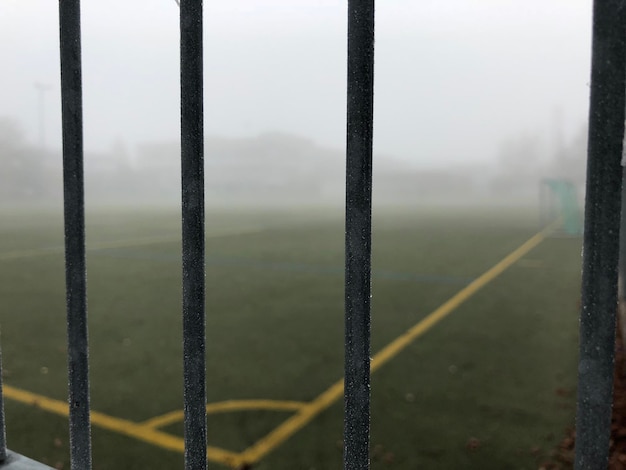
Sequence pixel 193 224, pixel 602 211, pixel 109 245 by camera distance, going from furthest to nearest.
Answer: pixel 109 245
pixel 193 224
pixel 602 211

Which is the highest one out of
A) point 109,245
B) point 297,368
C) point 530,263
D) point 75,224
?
point 75,224

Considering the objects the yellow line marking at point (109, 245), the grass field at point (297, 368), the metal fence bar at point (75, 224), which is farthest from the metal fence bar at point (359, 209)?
the yellow line marking at point (109, 245)

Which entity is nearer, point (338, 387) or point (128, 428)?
point (128, 428)

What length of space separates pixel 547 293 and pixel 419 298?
180 cm

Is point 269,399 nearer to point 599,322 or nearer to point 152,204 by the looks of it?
point 599,322

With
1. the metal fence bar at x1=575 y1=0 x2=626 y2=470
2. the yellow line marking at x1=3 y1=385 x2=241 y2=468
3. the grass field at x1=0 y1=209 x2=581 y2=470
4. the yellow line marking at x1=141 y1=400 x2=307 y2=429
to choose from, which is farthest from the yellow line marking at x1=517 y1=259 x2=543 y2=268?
the metal fence bar at x1=575 y1=0 x2=626 y2=470

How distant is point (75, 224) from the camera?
1081 mm

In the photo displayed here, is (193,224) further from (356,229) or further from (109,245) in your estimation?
(109,245)

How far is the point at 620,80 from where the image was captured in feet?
2.09

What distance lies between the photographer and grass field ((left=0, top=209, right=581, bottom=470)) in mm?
2795

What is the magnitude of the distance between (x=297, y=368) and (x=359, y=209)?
3.41 metres

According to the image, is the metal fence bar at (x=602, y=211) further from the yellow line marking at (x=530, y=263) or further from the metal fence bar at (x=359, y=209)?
the yellow line marking at (x=530, y=263)

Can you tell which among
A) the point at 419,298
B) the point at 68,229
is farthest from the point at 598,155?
the point at 419,298

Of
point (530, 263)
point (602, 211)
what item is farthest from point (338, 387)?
point (530, 263)
